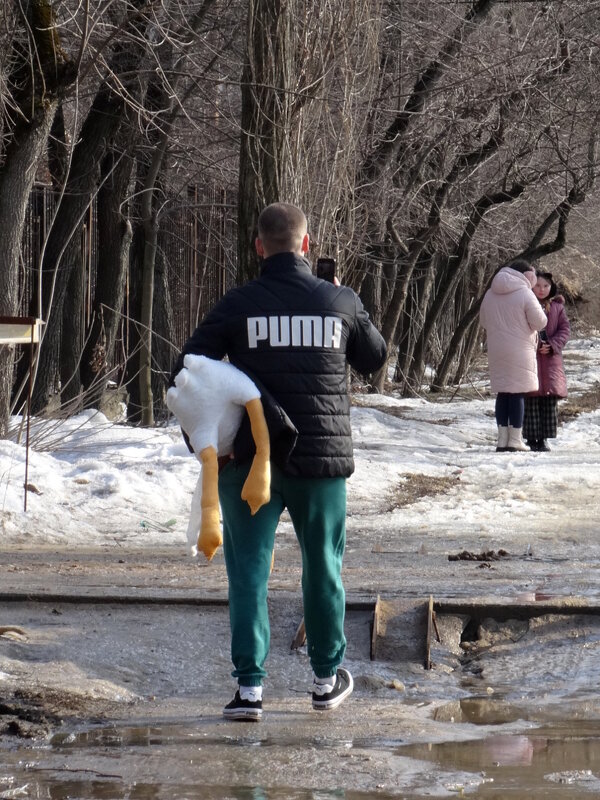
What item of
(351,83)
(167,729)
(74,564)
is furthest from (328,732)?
(351,83)

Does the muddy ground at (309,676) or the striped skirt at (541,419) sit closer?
the muddy ground at (309,676)

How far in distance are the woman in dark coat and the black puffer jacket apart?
29.8 ft

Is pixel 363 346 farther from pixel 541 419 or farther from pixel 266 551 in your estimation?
pixel 541 419

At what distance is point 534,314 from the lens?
12.9 meters

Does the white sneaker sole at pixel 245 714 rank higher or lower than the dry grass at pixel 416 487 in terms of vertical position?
lower

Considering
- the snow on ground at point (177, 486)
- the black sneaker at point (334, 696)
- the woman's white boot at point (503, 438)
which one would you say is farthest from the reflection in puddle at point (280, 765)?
the woman's white boot at point (503, 438)

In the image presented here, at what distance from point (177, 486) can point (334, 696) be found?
5.03 m

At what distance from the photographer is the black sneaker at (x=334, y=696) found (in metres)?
4.75

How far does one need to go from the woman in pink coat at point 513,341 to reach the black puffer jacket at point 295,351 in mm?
Answer: 8425

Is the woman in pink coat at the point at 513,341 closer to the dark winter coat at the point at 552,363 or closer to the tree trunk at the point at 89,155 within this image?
the dark winter coat at the point at 552,363

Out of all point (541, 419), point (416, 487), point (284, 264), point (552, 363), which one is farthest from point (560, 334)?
point (284, 264)

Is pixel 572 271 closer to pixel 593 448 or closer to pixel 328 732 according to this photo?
pixel 593 448

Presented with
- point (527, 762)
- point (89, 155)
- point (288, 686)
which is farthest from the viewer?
point (89, 155)

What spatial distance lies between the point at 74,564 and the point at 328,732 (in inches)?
134
